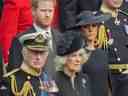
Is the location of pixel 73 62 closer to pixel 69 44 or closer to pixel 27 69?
pixel 69 44

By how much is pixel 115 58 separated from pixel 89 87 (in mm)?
834

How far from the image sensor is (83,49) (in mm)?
7789

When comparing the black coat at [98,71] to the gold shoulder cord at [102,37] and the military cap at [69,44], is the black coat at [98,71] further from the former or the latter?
the military cap at [69,44]

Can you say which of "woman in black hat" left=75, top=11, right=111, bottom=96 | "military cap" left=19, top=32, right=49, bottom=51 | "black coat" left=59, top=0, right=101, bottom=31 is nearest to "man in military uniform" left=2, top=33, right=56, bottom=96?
"military cap" left=19, top=32, right=49, bottom=51

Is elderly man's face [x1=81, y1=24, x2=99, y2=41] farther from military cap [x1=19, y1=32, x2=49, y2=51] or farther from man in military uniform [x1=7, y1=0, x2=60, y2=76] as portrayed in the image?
military cap [x1=19, y1=32, x2=49, y2=51]

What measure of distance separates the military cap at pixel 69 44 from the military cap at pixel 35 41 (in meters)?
0.24

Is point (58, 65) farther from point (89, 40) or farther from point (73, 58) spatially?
point (89, 40)

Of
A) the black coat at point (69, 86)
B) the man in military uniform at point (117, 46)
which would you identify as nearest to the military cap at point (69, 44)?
the black coat at point (69, 86)

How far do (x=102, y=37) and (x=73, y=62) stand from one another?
113 cm

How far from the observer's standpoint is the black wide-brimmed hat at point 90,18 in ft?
26.8

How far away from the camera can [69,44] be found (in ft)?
24.6

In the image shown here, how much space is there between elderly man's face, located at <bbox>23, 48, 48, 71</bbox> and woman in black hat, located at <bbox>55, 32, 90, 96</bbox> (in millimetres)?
387

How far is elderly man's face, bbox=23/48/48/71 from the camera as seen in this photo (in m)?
6.98

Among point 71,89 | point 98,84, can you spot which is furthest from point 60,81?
point 98,84
